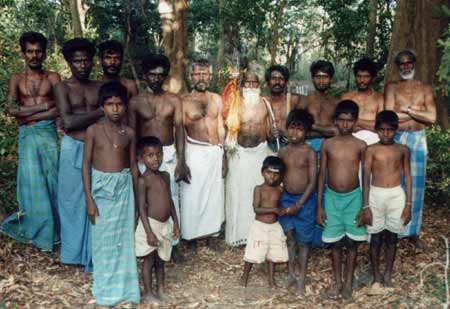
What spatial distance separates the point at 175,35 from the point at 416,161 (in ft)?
20.7

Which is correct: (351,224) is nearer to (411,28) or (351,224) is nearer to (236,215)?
(236,215)

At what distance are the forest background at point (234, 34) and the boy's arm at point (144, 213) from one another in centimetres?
143

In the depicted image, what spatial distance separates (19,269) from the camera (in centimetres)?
468

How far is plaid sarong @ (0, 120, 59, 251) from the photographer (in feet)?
15.9

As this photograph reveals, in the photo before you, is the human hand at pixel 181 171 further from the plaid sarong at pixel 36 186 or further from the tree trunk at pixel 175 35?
the tree trunk at pixel 175 35

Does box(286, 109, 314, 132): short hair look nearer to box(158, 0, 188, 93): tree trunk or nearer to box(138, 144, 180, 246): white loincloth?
box(138, 144, 180, 246): white loincloth

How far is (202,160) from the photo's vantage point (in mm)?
5402

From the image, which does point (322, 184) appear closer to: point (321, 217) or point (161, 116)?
point (321, 217)

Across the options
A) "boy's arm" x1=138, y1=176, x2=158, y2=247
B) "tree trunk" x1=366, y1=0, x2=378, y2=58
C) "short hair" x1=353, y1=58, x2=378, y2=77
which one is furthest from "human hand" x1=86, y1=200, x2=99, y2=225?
"tree trunk" x1=366, y1=0, x2=378, y2=58

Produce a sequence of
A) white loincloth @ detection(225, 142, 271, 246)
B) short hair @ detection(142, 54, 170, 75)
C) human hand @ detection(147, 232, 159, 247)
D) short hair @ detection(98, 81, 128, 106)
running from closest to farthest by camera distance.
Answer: short hair @ detection(98, 81, 128, 106)
human hand @ detection(147, 232, 159, 247)
short hair @ detection(142, 54, 170, 75)
white loincloth @ detection(225, 142, 271, 246)

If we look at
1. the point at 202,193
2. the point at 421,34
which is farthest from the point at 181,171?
the point at 421,34

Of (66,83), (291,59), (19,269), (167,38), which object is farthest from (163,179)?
(291,59)

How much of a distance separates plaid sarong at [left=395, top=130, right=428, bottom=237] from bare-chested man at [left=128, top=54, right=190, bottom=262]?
2248 mm

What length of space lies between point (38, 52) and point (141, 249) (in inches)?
85.7
